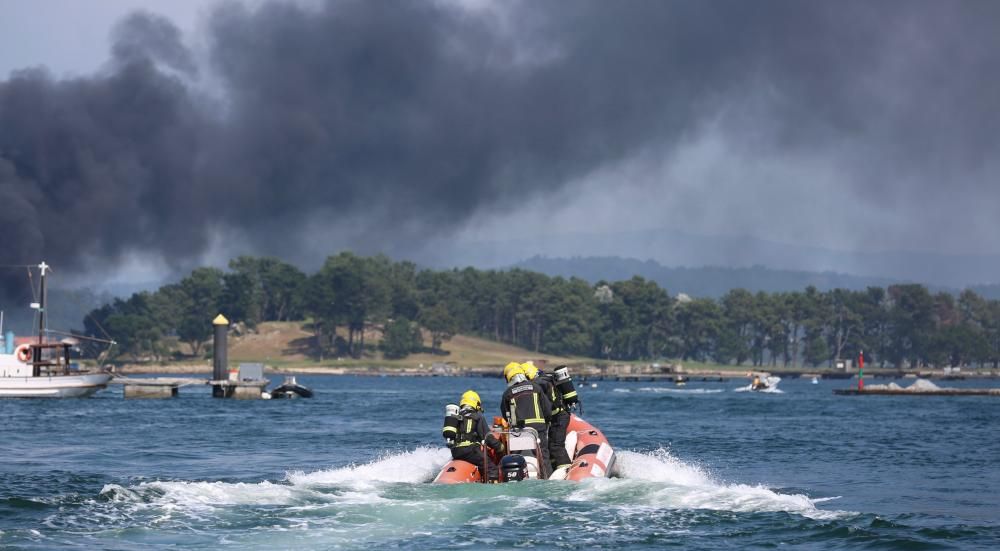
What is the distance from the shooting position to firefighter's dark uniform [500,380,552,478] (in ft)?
92.0

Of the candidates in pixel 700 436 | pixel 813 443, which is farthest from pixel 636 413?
pixel 813 443

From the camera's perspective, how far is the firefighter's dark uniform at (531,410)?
28.0m

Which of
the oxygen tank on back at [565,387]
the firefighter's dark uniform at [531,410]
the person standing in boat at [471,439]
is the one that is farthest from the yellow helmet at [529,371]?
the person standing in boat at [471,439]

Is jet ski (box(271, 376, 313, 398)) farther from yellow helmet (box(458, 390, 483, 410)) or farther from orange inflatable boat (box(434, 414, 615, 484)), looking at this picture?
orange inflatable boat (box(434, 414, 615, 484))

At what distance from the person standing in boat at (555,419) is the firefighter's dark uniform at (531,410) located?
15cm

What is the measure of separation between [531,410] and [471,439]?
1.57 meters

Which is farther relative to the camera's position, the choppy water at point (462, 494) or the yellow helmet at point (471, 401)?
the yellow helmet at point (471, 401)

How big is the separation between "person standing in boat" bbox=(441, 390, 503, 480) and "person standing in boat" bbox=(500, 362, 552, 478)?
685mm

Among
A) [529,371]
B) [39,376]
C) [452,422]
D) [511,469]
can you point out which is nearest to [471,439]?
[452,422]

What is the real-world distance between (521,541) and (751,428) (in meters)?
41.6

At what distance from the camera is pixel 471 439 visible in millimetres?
27734

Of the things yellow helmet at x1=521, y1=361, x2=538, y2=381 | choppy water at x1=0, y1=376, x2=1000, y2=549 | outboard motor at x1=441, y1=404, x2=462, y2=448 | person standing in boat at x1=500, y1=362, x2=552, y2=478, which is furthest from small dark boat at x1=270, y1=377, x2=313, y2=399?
outboard motor at x1=441, y1=404, x2=462, y2=448

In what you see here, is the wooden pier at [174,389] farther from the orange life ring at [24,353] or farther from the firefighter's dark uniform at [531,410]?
the firefighter's dark uniform at [531,410]

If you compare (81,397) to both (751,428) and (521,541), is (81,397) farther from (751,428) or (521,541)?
(521,541)
